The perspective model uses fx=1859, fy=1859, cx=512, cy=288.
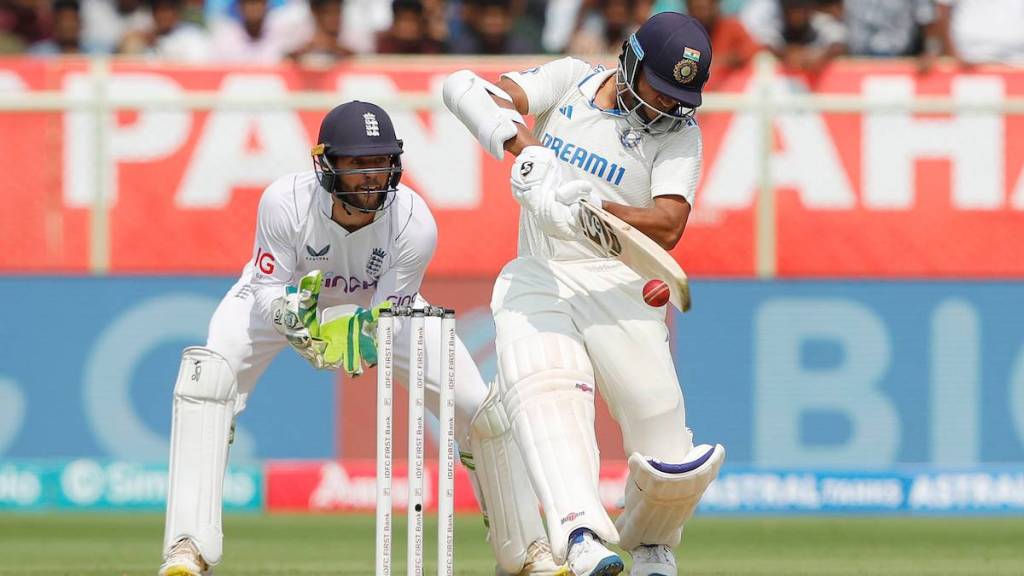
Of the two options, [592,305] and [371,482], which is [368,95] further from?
[592,305]

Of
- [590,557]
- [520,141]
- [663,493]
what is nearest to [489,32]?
[520,141]

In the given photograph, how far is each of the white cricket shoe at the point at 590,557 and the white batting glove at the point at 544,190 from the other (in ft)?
2.79

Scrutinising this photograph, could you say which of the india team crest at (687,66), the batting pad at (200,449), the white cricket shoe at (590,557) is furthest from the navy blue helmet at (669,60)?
the batting pad at (200,449)

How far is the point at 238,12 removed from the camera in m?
10.6

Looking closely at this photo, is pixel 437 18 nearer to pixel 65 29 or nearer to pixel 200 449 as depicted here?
pixel 65 29

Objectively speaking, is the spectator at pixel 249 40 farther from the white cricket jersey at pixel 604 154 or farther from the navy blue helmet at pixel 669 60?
the navy blue helmet at pixel 669 60

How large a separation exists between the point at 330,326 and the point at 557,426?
746mm

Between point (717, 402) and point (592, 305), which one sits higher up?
point (717, 402)

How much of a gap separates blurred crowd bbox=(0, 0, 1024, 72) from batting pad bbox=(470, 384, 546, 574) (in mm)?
Result: 4616

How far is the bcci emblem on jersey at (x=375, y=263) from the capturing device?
5969 millimetres

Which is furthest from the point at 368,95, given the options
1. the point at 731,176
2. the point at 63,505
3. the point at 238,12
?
the point at 63,505

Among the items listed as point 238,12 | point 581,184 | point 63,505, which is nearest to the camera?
point 581,184

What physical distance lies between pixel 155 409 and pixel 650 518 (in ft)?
15.0

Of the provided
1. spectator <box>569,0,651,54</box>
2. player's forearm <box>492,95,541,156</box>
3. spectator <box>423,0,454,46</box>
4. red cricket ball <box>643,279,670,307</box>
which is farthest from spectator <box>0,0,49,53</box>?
red cricket ball <box>643,279,670,307</box>
